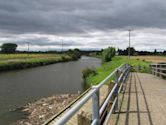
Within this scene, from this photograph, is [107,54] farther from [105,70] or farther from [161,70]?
[161,70]

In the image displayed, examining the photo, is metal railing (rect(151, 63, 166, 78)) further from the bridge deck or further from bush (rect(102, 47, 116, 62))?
bush (rect(102, 47, 116, 62))

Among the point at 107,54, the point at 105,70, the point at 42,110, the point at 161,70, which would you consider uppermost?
the point at 161,70

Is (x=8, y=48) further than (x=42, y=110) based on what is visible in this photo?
Result: Yes

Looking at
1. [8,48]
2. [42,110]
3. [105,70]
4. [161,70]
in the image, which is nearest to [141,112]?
[42,110]

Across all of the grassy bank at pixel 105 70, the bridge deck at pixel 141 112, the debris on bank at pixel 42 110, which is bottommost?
the debris on bank at pixel 42 110

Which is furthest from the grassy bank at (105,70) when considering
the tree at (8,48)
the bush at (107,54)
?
the tree at (8,48)

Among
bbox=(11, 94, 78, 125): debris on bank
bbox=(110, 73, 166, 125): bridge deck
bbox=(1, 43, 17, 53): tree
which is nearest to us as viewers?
bbox=(110, 73, 166, 125): bridge deck

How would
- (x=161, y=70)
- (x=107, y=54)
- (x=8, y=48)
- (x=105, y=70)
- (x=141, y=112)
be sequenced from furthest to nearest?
1. (x=8, y=48)
2. (x=107, y=54)
3. (x=105, y=70)
4. (x=161, y=70)
5. (x=141, y=112)

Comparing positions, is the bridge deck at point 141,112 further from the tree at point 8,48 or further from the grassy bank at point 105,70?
the tree at point 8,48

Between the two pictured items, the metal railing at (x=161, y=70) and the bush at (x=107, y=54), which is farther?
the bush at (x=107, y=54)

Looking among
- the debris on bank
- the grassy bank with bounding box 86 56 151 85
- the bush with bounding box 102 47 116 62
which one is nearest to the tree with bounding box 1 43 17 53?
the bush with bounding box 102 47 116 62

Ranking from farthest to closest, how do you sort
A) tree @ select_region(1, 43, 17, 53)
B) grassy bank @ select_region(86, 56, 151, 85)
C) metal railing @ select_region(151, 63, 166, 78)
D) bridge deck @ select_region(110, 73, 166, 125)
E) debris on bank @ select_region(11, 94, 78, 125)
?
tree @ select_region(1, 43, 17, 53), grassy bank @ select_region(86, 56, 151, 85), metal railing @ select_region(151, 63, 166, 78), debris on bank @ select_region(11, 94, 78, 125), bridge deck @ select_region(110, 73, 166, 125)

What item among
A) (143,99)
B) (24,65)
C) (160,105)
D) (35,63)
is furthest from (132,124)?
(35,63)

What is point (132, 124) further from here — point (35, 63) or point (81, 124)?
point (35, 63)
